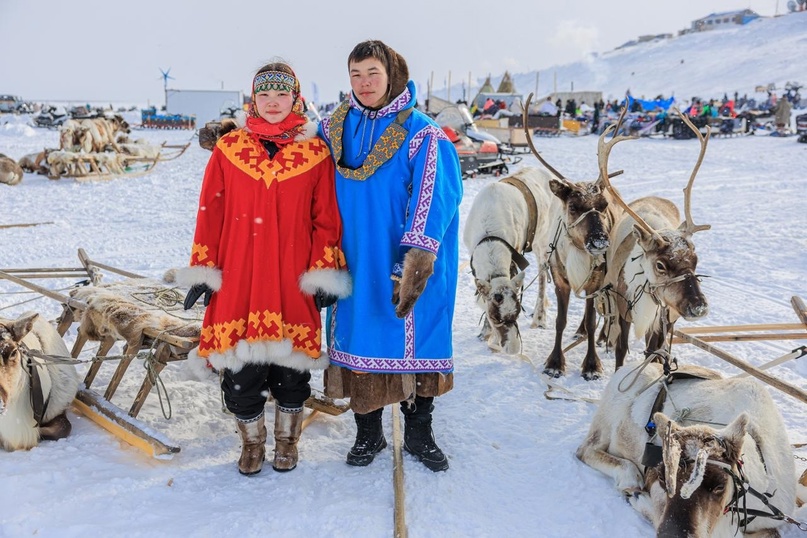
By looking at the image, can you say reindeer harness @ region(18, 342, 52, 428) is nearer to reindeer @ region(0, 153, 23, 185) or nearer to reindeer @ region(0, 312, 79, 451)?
reindeer @ region(0, 312, 79, 451)

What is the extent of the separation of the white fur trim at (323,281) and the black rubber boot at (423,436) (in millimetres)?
742

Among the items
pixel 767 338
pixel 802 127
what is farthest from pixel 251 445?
pixel 802 127

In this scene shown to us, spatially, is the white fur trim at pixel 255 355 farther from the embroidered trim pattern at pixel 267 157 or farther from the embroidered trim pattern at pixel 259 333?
the embroidered trim pattern at pixel 267 157

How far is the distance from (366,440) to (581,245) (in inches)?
81.0

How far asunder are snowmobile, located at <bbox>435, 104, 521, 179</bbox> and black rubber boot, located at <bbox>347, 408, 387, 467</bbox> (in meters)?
10.9

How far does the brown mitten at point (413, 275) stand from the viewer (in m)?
2.58

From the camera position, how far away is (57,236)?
8.05 metres

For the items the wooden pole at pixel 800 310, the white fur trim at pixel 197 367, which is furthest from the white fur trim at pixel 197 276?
the wooden pole at pixel 800 310

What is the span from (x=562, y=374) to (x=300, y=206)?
249cm

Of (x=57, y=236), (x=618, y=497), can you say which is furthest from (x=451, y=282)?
(x=57, y=236)

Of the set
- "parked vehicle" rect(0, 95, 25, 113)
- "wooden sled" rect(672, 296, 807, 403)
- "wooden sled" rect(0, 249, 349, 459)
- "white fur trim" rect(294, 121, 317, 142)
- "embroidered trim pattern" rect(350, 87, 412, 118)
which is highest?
"parked vehicle" rect(0, 95, 25, 113)

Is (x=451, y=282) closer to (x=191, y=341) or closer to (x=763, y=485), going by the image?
(x=191, y=341)

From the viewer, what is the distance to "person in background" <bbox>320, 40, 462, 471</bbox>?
2639 millimetres

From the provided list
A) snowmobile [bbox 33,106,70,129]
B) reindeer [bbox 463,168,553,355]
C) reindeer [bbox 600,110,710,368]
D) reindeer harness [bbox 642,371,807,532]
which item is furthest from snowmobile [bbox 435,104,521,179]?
snowmobile [bbox 33,106,70,129]
